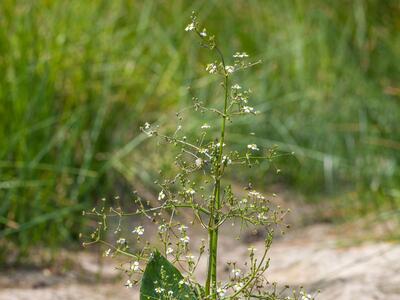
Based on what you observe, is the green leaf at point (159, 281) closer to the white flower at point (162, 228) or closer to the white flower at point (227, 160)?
the white flower at point (162, 228)

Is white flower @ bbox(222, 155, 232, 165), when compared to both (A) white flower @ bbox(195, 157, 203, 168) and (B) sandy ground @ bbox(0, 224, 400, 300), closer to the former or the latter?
(A) white flower @ bbox(195, 157, 203, 168)

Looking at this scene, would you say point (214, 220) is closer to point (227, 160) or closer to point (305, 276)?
point (227, 160)

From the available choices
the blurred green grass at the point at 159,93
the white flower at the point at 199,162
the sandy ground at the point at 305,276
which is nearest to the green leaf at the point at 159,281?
the white flower at the point at 199,162

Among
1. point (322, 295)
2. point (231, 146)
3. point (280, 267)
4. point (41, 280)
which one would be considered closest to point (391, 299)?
point (322, 295)

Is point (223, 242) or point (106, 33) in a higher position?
point (106, 33)

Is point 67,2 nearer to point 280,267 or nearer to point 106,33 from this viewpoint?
point 106,33

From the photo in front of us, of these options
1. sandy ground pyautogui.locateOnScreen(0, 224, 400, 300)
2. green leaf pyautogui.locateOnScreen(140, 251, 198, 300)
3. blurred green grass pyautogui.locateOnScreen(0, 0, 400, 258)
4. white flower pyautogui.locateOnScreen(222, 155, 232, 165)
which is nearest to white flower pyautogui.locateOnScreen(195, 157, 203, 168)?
white flower pyautogui.locateOnScreen(222, 155, 232, 165)

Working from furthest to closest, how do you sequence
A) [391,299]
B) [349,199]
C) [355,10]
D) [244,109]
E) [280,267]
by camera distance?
[355,10]
[349,199]
[280,267]
[391,299]
[244,109]
